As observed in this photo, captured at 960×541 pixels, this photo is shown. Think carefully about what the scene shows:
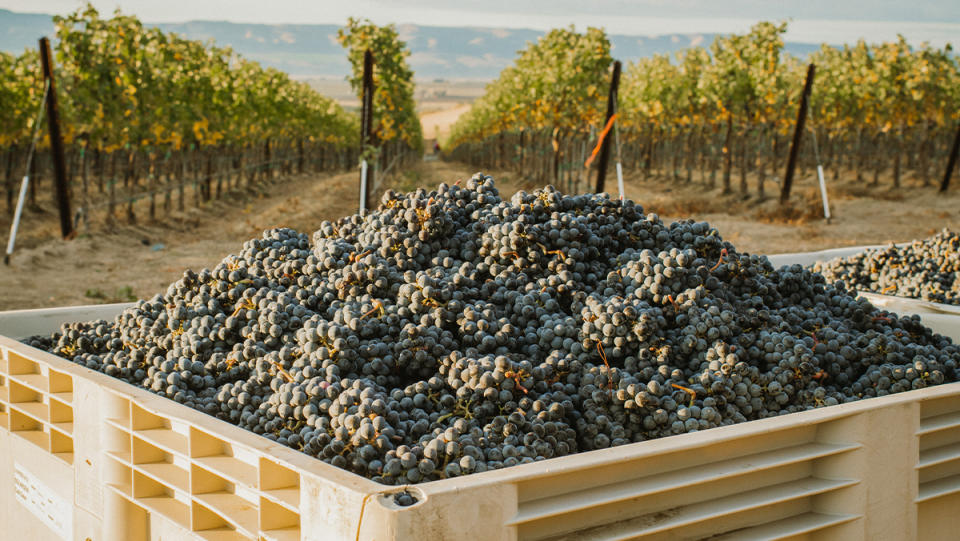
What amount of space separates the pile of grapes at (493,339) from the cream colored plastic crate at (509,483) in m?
0.18

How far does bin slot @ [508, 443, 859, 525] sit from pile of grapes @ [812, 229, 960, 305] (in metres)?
2.40

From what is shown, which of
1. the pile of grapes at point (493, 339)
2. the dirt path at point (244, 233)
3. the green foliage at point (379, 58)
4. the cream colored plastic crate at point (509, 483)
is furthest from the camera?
the green foliage at point (379, 58)

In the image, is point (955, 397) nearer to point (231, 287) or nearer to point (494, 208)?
point (494, 208)

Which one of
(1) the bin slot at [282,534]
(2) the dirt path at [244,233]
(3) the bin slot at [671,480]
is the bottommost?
(2) the dirt path at [244,233]

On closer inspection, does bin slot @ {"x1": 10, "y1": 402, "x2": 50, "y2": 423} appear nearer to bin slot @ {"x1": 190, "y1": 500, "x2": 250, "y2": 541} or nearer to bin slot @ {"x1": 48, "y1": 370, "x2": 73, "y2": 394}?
bin slot @ {"x1": 48, "y1": 370, "x2": 73, "y2": 394}

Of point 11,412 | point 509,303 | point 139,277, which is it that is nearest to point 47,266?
point 139,277

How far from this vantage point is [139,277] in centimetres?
952

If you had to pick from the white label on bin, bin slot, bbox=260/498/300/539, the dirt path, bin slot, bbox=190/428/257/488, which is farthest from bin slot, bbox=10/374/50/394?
the dirt path

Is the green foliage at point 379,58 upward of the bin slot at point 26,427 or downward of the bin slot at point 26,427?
upward

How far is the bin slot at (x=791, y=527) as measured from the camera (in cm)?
149

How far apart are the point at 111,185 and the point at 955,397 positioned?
13771 millimetres

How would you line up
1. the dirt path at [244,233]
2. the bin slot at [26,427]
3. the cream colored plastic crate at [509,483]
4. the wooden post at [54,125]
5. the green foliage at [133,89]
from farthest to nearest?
the green foliage at [133,89] → the wooden post at [54,125] → the dirt path at [244,233] → the bin slot at [26,427] → the cream colored plastic crate at [509,483]

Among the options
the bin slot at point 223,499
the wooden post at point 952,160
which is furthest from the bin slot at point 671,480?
the wooden post at point 952,160

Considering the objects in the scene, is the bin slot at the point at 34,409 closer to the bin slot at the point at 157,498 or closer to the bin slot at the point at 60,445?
the bin slot at the point at 60,445
